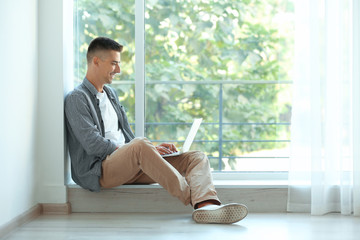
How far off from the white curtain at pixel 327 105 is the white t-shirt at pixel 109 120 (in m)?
1.11

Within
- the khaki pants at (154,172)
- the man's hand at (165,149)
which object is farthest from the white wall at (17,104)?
the man's hand at (165,149)

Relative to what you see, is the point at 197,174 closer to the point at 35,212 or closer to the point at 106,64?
the point at 106,64

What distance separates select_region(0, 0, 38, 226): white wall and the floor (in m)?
0.20

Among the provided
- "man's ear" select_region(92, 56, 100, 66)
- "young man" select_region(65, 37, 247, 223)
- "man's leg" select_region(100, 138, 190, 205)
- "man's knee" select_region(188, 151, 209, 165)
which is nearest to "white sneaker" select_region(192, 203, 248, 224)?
"young man" select_region(65, 37, 247, 223)

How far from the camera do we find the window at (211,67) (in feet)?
11.7

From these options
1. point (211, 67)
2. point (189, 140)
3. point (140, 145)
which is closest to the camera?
point (140, 145)

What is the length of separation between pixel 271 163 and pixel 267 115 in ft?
1.15

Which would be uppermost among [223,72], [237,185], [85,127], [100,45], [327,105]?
[100,45]

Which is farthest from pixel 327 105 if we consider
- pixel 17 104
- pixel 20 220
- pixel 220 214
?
pixel 20 220

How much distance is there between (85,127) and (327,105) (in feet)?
4.93

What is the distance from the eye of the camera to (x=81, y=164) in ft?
10.2

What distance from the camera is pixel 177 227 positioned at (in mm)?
2805

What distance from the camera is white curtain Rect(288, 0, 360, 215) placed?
10.3 feet

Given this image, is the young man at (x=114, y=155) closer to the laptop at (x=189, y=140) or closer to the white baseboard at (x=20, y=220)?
the laptop at (x=189, y=140)
